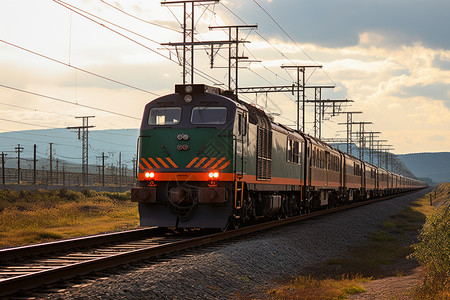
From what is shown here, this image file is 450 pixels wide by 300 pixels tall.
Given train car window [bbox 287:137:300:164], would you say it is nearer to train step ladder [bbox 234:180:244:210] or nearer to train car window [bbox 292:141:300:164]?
train car window [bbox 292:141:300:164]

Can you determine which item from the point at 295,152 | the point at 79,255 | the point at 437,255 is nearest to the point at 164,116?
the point at 79,255

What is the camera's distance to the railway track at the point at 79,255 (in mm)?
9297

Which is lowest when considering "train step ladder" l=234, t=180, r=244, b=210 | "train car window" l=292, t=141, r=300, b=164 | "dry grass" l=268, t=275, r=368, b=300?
"dry grass" l=268, t=275, r=368, b=300

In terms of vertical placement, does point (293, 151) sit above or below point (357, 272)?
above

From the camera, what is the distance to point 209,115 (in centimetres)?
1689

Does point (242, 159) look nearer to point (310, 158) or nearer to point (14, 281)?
point (14, 281)

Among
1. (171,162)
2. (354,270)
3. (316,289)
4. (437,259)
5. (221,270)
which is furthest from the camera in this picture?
(171,162)

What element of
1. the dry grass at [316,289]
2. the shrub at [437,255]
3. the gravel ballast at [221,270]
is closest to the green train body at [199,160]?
the gravel ballast at [221,270]

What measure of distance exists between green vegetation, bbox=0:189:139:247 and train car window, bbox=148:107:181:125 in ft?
19.2

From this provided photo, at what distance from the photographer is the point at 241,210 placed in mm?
17641

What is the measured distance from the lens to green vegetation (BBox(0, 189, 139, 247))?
2006 centimetres

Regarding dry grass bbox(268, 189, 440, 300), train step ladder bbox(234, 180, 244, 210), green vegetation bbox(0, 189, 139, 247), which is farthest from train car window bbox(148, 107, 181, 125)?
dry grass bbox(268, 189, 440, 300)

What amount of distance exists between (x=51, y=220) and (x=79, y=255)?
622 inches

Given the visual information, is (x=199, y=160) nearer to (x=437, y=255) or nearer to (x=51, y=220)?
(x=437, y=255)
